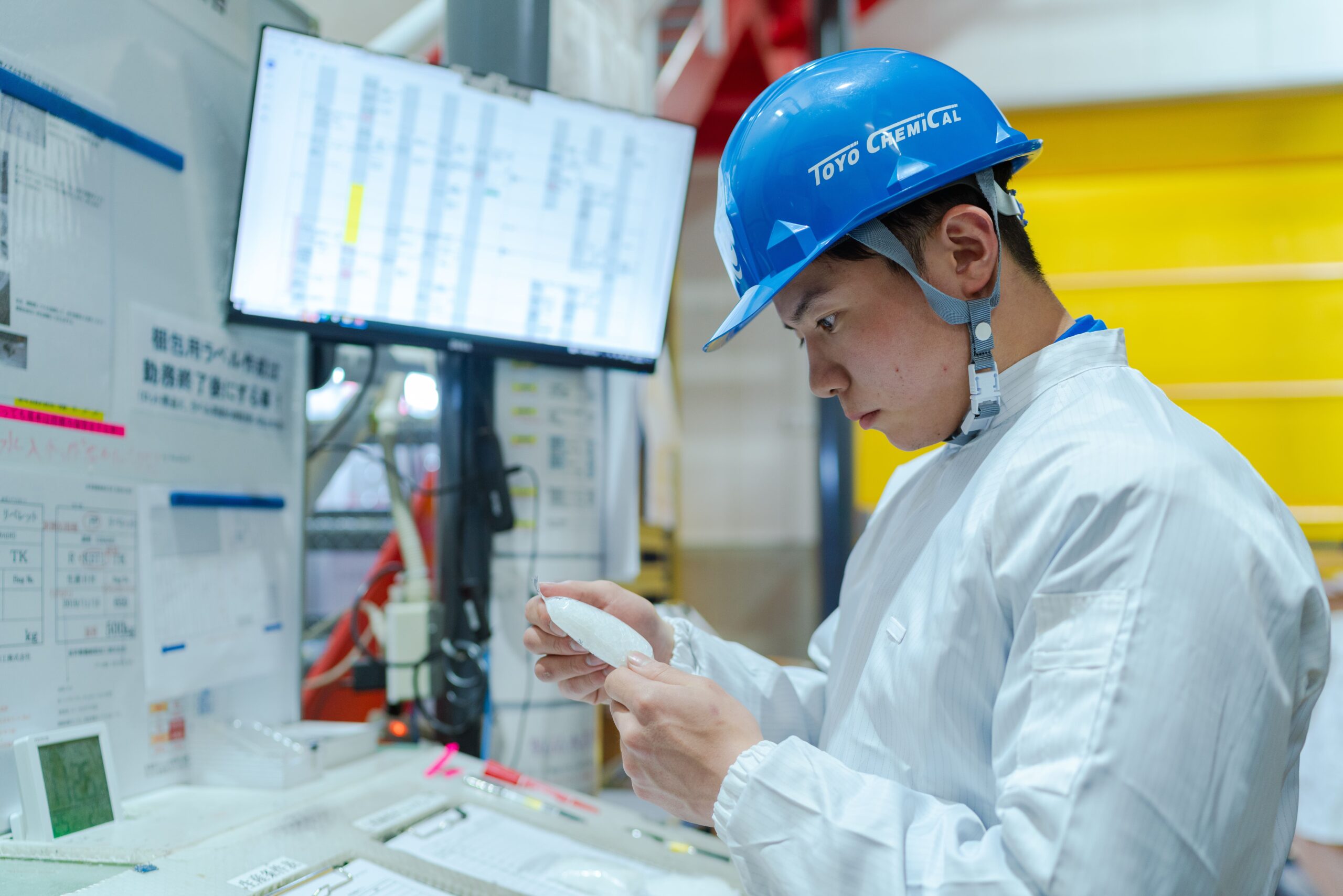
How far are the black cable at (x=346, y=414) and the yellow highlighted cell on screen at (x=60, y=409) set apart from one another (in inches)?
19.3

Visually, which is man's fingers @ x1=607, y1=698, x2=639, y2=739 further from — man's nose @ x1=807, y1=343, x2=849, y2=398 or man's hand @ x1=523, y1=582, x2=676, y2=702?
man's nose @ x1=807, y1=343, x2=849, y2=398

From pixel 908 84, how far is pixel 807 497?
3.40 metres

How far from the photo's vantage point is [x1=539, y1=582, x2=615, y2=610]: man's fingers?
3.55ft

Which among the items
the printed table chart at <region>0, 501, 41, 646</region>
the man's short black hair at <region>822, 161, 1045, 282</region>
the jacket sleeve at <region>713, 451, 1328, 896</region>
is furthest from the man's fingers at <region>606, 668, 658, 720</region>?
the printed table chart at <region>0, 501, 41, 646</region>

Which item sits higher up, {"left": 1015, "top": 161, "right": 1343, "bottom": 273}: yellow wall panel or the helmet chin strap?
{"left": 1015, "top": 161, "right": 1343, "bottom": 273}: yellow wall panel

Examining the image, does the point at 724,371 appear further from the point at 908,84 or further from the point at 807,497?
the point at 908,84

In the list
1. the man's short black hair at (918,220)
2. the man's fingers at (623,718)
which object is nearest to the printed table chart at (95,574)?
the man's fingers at (623,718)

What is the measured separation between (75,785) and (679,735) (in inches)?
29.0

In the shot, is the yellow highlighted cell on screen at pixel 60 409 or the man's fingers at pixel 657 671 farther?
the yellow highlighted cell on screen at pixel 60 409

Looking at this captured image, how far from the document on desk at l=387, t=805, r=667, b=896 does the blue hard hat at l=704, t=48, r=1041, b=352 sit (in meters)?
0.67

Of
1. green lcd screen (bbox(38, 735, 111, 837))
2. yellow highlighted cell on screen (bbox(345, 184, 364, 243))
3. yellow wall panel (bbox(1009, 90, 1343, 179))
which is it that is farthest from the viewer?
yellow wall panel (bbox(1009, 90, 1343, 179))

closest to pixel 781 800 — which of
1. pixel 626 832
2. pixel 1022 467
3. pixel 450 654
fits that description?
pixel 1022 467

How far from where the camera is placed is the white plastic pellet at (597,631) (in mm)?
937

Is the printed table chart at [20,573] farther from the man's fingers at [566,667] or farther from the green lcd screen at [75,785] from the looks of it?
the man's fingers at [566,667]
